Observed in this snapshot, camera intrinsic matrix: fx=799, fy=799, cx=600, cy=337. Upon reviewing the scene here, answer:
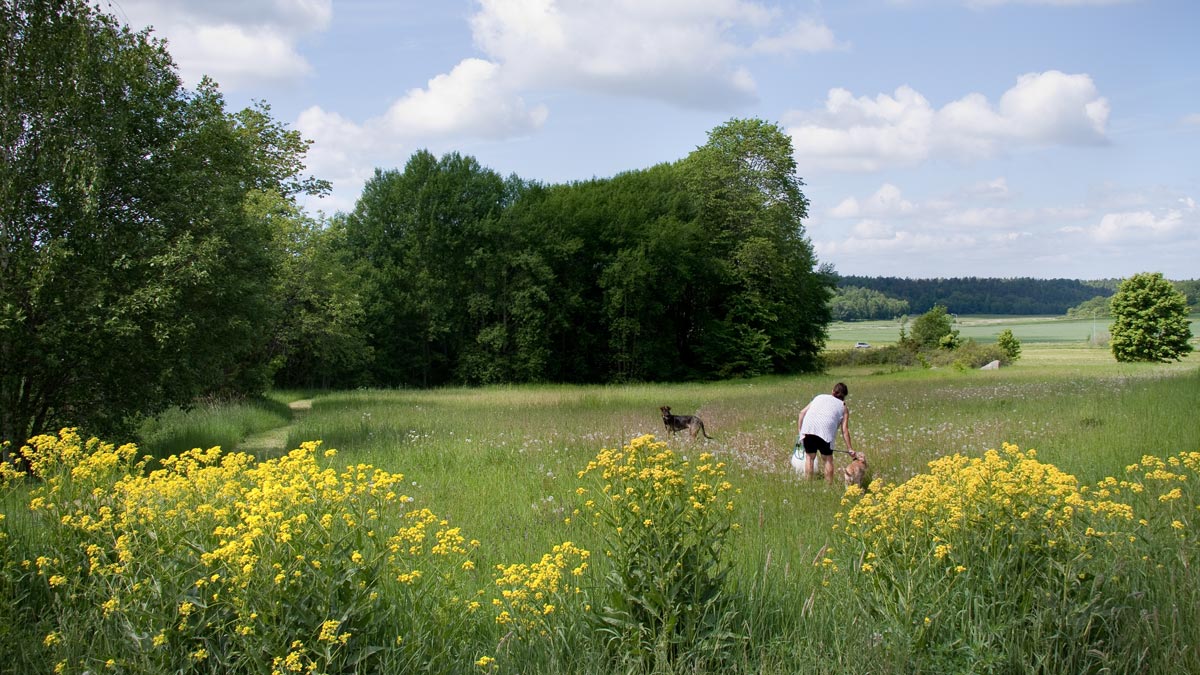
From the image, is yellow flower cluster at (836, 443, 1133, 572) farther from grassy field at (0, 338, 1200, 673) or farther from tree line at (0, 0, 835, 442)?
tree line at (0, 0, 835, 442)

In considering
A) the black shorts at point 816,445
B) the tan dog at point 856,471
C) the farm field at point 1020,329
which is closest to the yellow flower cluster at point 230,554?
the tan dog at point 856,471

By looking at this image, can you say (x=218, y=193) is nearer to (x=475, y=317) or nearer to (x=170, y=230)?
(x=170, y=230)

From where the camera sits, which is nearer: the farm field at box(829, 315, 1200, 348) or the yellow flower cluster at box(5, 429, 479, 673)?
the yellow flower cluster at box(5, 429, 479, 673)

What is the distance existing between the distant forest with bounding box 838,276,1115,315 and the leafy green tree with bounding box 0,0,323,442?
452 ft

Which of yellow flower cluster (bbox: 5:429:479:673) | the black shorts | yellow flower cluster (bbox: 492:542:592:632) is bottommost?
the black shorts

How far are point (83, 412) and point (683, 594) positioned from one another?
43.4 ft

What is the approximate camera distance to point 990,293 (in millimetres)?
166625

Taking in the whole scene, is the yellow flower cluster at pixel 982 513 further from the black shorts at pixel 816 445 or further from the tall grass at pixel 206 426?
the tall grass at pixel 206 426

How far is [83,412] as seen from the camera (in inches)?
553

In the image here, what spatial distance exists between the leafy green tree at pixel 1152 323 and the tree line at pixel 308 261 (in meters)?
39.7

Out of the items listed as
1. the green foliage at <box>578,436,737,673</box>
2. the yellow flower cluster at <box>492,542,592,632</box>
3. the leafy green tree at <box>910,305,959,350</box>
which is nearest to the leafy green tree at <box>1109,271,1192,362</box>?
the leafy green tree at <box>910,305,959,350</box>

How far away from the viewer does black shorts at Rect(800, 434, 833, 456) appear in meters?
12.0

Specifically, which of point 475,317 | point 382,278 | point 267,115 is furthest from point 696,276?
point 267,115

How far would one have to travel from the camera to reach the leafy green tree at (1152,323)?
77562mm
